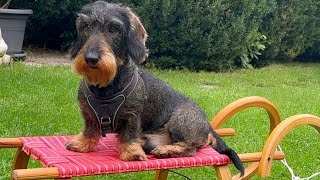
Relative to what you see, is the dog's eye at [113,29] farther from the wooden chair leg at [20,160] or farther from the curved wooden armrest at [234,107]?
the curved wooden armrest at [234,107]

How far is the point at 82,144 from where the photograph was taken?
351 centimetres

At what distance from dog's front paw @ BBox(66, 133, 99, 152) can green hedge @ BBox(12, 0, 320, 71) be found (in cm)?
707

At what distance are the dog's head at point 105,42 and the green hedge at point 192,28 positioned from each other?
718cm

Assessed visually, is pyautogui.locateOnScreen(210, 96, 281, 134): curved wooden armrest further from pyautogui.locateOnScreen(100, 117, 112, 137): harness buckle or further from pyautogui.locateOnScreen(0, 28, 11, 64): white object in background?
pyautogui.locateOnScreen(0, 28, 11, 64): white object in background

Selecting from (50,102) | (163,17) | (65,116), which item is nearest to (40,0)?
(163,17)

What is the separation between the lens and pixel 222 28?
10.7m

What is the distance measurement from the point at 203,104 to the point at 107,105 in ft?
13.6

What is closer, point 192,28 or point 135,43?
point 135,43

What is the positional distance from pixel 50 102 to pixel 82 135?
11.3 ft

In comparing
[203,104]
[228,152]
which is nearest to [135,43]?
[228,152]

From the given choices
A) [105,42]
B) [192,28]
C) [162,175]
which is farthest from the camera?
[192,28]

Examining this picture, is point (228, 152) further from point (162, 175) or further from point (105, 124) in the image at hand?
point (162, 175)

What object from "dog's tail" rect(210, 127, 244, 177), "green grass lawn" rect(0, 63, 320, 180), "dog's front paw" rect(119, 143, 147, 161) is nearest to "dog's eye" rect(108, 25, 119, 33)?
"dog's front paw" rect(119, 143, 147, 161)

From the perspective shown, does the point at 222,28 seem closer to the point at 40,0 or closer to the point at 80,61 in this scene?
the point at 40,0
